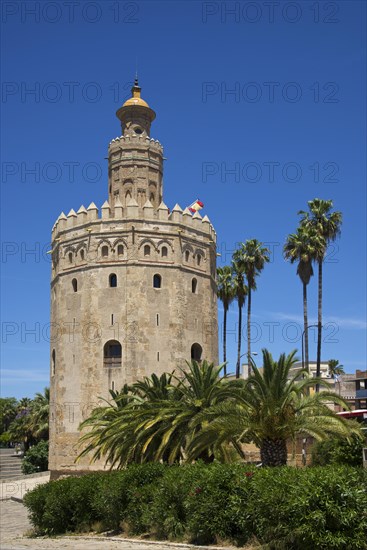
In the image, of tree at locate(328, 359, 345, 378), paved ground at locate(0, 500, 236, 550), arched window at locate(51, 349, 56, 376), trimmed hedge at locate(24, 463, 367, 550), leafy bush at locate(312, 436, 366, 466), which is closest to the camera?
trimmed hedge at locate(24, 463, 367, 550)

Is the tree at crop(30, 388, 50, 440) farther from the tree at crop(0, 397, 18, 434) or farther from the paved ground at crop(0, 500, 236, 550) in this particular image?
A: the tree at crop(0, 397, 18, 434)

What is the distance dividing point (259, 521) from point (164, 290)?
2531cm

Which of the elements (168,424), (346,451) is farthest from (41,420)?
(346,451)

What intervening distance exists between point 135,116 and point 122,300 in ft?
42.9

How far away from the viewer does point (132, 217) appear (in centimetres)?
3950

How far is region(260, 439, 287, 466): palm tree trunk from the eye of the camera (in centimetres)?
1944

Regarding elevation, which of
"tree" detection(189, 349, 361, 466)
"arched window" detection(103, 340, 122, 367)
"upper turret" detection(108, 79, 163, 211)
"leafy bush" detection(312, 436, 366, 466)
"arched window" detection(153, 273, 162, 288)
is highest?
"upper turret" detection(108, 79, 163, 211)

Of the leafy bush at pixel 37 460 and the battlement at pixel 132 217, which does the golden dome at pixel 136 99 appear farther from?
the leafy bush at pixel 37 460

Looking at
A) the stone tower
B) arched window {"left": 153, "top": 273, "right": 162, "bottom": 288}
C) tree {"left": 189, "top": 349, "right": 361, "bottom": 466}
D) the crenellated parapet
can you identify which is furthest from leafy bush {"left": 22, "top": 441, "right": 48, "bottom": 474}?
tree {"left": 189, "top": 349, "right": 361, "bottom": 466}

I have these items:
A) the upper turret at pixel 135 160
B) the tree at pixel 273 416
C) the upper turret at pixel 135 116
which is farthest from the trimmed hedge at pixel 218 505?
the upper turret at pixel 135 116

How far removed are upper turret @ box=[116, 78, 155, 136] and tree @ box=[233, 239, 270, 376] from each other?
1268 cm

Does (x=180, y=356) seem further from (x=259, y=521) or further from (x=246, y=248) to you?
(x=259, y=521)

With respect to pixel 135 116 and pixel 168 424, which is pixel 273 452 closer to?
pixel 168 424

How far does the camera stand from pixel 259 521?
14250 mm
